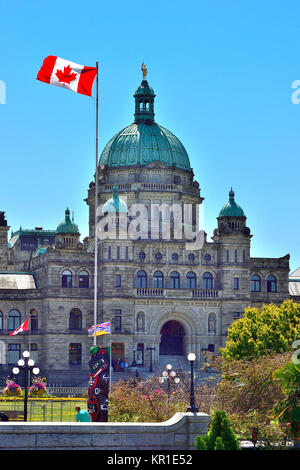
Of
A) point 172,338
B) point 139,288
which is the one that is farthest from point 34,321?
point 172,338

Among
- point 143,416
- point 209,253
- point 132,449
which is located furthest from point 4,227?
point 132,449

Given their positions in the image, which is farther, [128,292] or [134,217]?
[134,217]

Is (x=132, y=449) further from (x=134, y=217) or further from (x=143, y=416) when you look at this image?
(x=134, y=217)

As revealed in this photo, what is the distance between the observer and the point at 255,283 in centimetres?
12106

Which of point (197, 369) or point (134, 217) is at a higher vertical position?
point (134, 217)

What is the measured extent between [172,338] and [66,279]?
12844 mm

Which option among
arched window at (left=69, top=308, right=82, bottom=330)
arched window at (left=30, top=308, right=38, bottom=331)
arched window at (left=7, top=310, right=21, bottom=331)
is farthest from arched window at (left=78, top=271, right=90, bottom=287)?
arched window at (left=7, top=310, right=21, bottom=331)

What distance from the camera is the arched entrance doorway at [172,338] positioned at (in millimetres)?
118375

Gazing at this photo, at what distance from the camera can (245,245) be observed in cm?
11806

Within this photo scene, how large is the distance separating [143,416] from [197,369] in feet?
181

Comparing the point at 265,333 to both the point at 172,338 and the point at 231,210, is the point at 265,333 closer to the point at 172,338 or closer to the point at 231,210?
the point at 172,338
